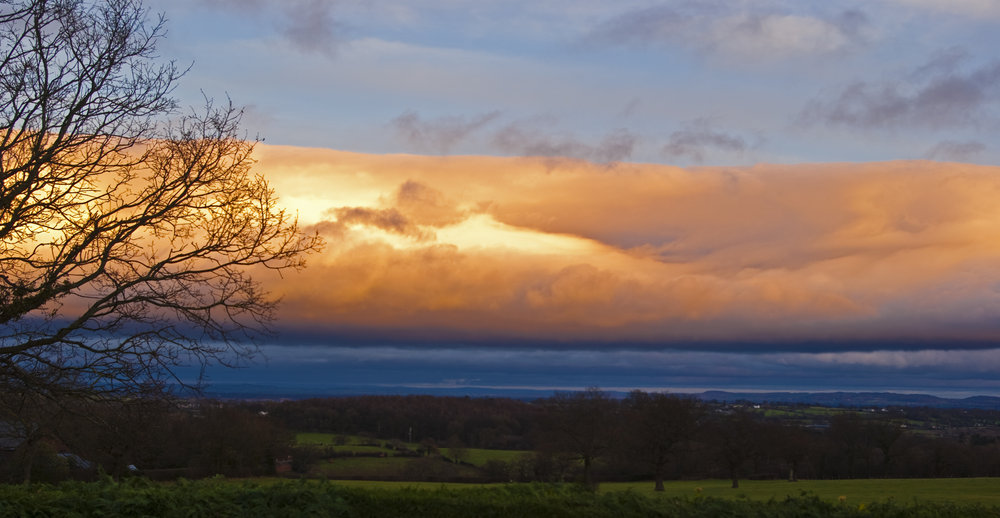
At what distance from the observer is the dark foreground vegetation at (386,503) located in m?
10.5

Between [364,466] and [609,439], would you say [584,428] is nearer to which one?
[609,439]

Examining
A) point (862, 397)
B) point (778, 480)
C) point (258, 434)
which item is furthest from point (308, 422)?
point (862, 397)

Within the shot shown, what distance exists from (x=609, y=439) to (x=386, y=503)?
51832 mm

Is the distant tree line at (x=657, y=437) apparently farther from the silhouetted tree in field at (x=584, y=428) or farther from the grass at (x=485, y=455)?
the grass at (x=485, y=455)

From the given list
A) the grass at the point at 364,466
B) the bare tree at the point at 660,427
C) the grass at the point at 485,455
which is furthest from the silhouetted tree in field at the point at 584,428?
the grass at the point at 364,466

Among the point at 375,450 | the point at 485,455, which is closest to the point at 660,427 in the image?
the point at 485,455

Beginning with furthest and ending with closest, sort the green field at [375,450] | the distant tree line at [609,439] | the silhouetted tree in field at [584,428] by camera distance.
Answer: the silhouetted tree in field at [584,428], the green field at [375,450], the distant tree line at [609,439]

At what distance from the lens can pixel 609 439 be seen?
61.1 meters

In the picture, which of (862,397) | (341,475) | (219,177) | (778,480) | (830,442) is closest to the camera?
(219,177)

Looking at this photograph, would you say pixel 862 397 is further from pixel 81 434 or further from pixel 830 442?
pixel 81 434

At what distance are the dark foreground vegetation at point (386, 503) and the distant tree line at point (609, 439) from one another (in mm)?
24622

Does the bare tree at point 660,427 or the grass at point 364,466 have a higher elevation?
the bare tree at point 660,427

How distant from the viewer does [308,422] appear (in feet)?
208

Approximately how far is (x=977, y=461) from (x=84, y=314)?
249 feet
